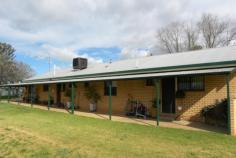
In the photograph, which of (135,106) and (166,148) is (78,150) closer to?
(166,148)

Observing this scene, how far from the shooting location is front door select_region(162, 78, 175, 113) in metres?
13.4

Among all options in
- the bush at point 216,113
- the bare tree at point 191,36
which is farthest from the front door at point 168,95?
the bare tree at point 191,36

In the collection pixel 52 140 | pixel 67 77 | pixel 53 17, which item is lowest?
pixel 52 140

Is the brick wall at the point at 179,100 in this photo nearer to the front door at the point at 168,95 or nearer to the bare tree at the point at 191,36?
the front door at the point at 168,95

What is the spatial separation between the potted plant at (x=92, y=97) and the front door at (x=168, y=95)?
211 inches

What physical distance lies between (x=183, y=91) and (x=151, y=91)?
2.07 m

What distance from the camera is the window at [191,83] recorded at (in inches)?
480

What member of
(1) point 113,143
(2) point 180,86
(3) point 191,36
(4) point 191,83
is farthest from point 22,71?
(1) point 113,143

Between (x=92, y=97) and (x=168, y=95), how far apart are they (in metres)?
6.15

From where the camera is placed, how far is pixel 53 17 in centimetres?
1803

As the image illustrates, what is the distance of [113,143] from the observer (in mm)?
7508

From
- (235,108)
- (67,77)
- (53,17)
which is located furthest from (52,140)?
(67,77)

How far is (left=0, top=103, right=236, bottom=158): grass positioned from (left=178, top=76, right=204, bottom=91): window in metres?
3.49

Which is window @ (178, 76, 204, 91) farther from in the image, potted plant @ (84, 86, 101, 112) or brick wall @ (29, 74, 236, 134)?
potted plant @ (84, 86, 101, 112)
